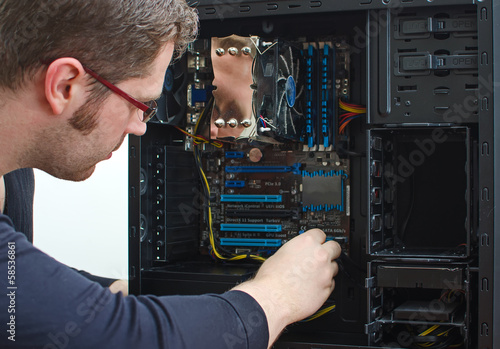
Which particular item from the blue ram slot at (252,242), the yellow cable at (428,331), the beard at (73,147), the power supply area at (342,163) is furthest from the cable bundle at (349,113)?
the beard at (73,147)

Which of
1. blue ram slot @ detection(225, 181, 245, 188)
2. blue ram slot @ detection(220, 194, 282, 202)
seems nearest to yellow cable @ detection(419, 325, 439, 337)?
blue ram slot @ detection(220, 194, 282, 202)

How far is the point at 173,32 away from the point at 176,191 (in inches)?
24.9

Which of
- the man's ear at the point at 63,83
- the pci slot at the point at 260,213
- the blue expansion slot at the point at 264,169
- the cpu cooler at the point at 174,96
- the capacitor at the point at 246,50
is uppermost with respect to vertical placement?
the capacitor at the point at 246,50

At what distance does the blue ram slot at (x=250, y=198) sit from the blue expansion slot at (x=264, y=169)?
7 cm

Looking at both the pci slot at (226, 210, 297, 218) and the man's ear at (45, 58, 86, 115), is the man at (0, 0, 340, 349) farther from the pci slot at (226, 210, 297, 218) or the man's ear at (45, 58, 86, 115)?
the pci slot at (226, 210, 297, 218)

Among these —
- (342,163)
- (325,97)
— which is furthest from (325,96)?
(342,163)

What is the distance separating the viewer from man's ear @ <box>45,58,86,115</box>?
968 mm

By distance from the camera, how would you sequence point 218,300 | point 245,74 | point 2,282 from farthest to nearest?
point 245,74, point 218,300, point 2,282

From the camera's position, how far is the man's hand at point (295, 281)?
1.12m

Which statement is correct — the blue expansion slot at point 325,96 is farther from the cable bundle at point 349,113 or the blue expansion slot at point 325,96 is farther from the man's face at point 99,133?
the man's face at point 99,133

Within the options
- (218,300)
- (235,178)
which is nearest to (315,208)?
(235,178)

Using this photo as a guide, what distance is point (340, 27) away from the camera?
1.63 metres

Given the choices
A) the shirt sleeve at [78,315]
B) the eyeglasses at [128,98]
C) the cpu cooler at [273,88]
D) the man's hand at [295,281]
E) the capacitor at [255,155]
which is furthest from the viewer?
the capacitor at [255,155]

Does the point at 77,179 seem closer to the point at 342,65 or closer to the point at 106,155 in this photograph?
the point at 106,155
